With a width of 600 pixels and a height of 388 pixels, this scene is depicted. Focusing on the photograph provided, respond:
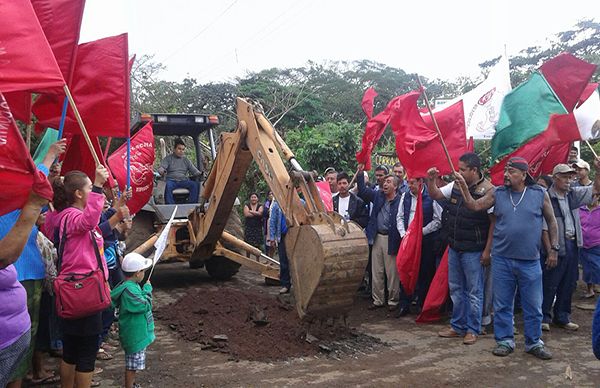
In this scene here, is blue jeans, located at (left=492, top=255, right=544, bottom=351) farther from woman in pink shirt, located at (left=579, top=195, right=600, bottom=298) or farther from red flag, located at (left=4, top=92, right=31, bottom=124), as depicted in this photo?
red flag, located at (left=4, top=92, right=31, bottom=124)

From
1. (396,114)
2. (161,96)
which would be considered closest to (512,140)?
(396,114)

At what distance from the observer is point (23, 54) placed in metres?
3.04

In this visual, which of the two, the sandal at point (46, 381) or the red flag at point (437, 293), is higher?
the red flag at point (437, 293)

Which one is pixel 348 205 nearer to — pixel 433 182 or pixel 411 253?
pixel 411 253

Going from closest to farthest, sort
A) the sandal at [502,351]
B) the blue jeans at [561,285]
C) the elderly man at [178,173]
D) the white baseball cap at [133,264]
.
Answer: the white baseball cap at [133,264] → the sandal at [502,351] → the blue jeans at [561,285] → the elderly man at [178,173]

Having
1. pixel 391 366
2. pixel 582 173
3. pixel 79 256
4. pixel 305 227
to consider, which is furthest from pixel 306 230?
pixel 582 173

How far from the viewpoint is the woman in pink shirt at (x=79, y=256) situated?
11.9ft

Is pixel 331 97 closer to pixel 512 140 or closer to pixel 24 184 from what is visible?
pixel 512 140

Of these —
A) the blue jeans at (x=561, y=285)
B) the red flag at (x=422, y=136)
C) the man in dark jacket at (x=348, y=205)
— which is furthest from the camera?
the man in dark jacket at (x=348, y=205)

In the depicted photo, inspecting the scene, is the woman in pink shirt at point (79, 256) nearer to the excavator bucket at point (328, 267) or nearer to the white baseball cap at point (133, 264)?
the white baseball cap at point (133, 264)

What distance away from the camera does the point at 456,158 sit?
5875 mm

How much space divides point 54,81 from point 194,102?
25.7 meters

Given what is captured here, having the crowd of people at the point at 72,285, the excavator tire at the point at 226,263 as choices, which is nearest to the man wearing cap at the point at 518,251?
the crowd of people at the point at 72,285

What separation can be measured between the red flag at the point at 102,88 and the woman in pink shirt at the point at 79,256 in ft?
3.28
